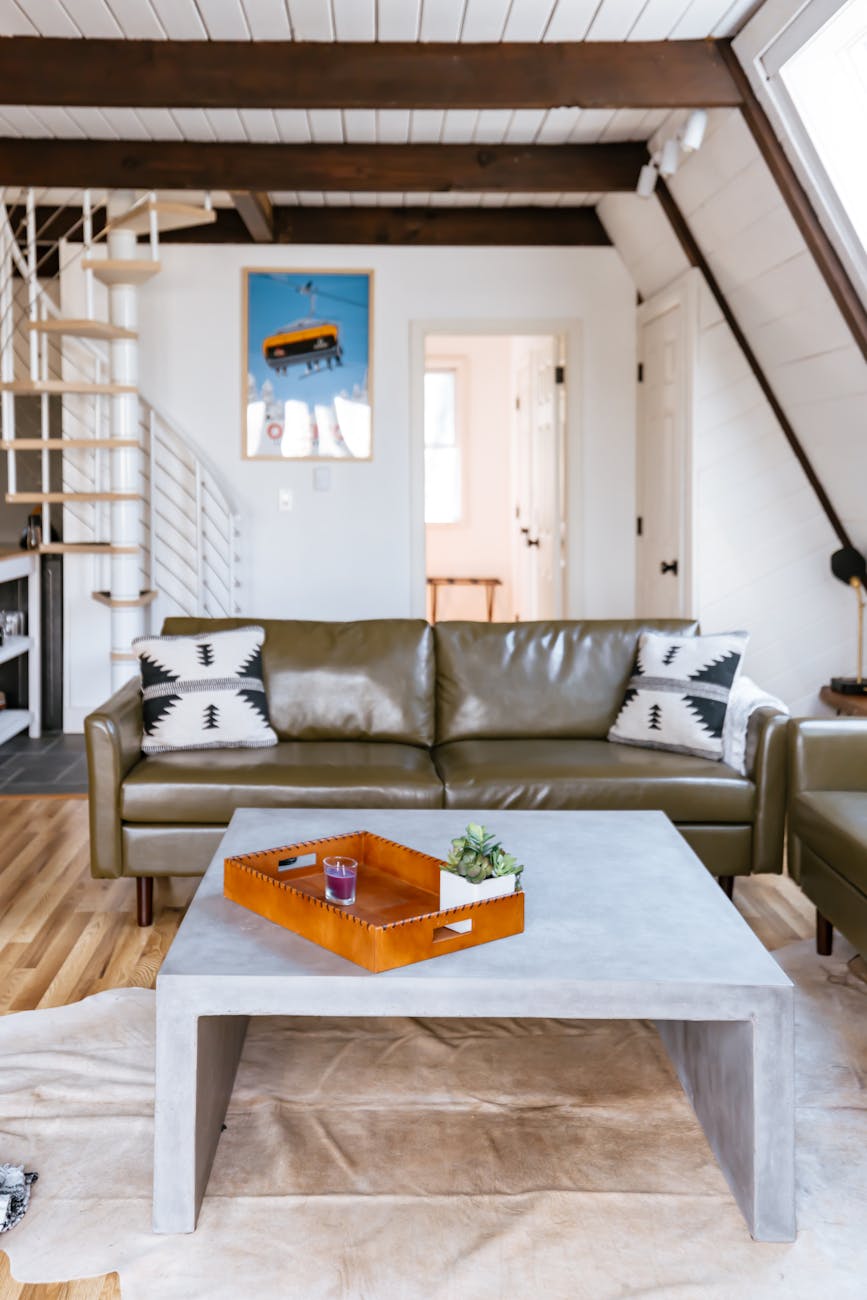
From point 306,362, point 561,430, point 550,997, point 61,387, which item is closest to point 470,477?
point 561,430

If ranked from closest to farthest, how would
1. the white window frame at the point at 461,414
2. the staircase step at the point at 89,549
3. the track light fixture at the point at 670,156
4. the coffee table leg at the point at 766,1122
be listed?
the coffee table leg at the point at 766,1122, the track light fixture at the point at 670,156, the staircase step at the point at 89,549, the white window frame at the point at 461,414

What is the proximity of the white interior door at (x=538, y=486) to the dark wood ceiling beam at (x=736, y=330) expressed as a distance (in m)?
1.41

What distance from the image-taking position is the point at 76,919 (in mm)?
3604

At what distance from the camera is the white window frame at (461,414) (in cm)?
898

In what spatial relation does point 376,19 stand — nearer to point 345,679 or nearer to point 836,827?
point 345,679

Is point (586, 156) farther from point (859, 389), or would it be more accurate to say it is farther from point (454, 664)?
point (454, 664)

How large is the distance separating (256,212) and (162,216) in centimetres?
43

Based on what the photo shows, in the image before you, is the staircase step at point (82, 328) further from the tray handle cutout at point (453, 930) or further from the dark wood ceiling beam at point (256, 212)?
the tray handle cutout at point (453, 930)

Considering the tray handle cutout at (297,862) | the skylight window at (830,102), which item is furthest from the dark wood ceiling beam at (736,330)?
the tray handle cutout at (297,862)

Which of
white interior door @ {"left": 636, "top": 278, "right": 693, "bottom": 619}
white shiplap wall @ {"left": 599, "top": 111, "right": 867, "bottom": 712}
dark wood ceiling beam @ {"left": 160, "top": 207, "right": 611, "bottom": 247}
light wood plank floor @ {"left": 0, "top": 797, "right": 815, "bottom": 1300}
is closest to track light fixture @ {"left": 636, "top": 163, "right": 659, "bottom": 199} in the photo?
white shiplap wall @ {"left": 599, "top": 111, "right": 867, "bottom": 712}

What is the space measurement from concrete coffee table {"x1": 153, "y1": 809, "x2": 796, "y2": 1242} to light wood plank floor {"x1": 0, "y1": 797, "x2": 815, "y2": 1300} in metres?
0.84

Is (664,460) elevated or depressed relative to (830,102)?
depressed

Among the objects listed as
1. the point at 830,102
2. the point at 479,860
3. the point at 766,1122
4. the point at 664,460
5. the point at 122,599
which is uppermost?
the point at 830,102

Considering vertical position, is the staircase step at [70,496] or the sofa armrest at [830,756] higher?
the staircase step at [70,496]
